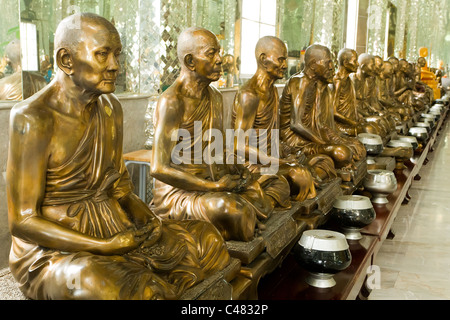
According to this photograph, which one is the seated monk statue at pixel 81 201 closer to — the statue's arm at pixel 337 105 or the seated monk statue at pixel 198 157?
the seated monk statue at pixel 198 157

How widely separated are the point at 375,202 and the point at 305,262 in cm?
185

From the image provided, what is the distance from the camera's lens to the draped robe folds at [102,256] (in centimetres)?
155

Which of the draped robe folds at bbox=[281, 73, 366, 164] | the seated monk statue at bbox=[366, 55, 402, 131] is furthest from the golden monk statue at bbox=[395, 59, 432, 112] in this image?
the draped robe folds at bbox=[281, 73, 366, 164]

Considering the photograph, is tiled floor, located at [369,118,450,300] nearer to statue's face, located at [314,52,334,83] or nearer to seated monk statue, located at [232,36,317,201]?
seated monk statue, located at [232,36,317,201]

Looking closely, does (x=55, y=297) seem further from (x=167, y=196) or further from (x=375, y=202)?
(x=375, y=202)

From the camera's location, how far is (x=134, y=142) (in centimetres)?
436

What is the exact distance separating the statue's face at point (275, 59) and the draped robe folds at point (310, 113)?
27.0 inches

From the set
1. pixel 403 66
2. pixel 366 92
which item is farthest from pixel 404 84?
pixel 366 92

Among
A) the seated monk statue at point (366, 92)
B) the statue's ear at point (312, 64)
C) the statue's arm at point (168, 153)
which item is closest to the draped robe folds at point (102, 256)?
the statue's arm at point (168, 153)

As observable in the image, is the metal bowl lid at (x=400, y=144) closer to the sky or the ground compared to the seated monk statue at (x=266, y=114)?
closer to the ground

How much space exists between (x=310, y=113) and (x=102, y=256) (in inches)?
108

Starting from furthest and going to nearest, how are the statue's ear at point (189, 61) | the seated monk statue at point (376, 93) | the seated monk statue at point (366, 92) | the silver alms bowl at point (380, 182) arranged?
the seated monk statue at point (376, 93) < the seated monk statue at point (366, 92) < the silver alms bowl at point (380, 182) < the statue's ear at point (189, 61)

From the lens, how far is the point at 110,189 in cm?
199
